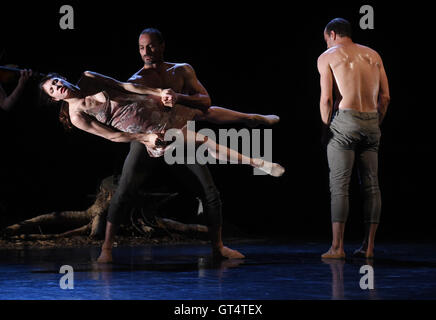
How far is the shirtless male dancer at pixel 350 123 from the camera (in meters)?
3.48

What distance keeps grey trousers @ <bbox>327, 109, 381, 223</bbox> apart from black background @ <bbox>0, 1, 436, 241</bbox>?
6.32ft

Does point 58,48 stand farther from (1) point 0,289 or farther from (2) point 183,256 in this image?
(1) point 0,289

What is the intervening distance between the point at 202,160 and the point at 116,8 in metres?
2.24

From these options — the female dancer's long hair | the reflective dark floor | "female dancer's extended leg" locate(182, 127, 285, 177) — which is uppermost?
the female dancer's long hair

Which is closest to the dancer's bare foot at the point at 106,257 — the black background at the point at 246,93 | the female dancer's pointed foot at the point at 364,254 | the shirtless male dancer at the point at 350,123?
the shirtless male dancer at the point at 350,123

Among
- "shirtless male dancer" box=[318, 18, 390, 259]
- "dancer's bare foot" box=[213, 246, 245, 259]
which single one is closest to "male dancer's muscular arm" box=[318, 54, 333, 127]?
"shirtless male dancer" box=[318, 18, 390, 259]

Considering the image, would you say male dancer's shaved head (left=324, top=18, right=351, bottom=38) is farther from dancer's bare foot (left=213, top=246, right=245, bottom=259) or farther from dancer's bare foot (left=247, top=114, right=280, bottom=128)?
dancer's bare foot (left=213, top=246, right=245, bottom=259)

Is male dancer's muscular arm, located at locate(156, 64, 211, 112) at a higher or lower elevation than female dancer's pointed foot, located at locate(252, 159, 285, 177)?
higher

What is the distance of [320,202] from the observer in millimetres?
6344

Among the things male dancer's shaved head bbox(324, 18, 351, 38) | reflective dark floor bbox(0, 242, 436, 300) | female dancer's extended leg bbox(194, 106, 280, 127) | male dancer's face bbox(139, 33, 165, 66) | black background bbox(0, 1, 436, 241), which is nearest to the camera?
reflective dark floor bbox(0, 242, 436, 300)

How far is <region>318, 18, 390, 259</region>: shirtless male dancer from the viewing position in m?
3.48

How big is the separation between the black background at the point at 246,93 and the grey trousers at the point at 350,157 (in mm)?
1926

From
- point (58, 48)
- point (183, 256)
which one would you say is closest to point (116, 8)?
point (58, 48)

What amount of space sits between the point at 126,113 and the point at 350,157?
119 cm
